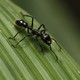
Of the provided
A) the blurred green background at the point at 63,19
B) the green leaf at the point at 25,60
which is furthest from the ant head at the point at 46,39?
the blurred green background at the point at 63,19

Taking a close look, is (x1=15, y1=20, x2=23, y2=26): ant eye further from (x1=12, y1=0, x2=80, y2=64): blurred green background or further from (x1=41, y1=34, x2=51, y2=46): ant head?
(x1=12, y1=0, x2=80, y2=64): blurred green background

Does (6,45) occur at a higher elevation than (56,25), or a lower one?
higher

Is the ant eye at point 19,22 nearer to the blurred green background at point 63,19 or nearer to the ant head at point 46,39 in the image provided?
the ant head at point 46,39

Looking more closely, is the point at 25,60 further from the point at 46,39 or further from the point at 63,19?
the point at 63,19

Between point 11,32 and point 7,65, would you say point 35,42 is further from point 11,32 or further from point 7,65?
point 7,65

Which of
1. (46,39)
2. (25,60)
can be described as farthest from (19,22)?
(25,60)

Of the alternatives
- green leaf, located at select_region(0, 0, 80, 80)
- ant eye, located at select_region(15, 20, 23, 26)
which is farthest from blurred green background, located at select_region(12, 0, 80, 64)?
green leaf, located at select_region(0, 0, 80, 80)

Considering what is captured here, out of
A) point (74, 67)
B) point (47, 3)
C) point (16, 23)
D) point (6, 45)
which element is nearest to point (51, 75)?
point (74, 67)
